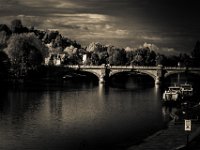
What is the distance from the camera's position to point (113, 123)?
54.3 metres

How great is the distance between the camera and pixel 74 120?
5603 cm

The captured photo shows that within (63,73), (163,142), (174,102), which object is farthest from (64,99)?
(63,73)

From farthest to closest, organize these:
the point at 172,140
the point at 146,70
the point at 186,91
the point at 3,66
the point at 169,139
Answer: the point at 146,70
the point at 3,66
the point at 186,91
the point at 169,139
the point at 172,140

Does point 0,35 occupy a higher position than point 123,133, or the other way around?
point 0,35

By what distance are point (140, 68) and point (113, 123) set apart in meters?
66.7

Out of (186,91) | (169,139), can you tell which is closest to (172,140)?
(169,139)

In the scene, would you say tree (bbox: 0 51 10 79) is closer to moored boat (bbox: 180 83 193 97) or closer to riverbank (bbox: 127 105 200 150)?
moored boat (bbox: 180 83 193 97)

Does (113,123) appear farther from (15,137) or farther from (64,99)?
(64,99)

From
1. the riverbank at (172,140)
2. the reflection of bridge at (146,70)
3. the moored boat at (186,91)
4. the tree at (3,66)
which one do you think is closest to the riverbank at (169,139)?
the riverbank at (172,140)

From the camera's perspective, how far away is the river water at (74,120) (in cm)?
4356

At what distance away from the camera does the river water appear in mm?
43562

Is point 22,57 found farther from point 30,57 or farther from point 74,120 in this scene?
point 74,120

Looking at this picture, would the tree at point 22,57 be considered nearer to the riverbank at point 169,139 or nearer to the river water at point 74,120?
the river water at point 74,120

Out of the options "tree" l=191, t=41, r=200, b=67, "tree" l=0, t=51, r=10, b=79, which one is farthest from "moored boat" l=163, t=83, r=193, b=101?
"tree" l=191, t=41, r=200, b=67
